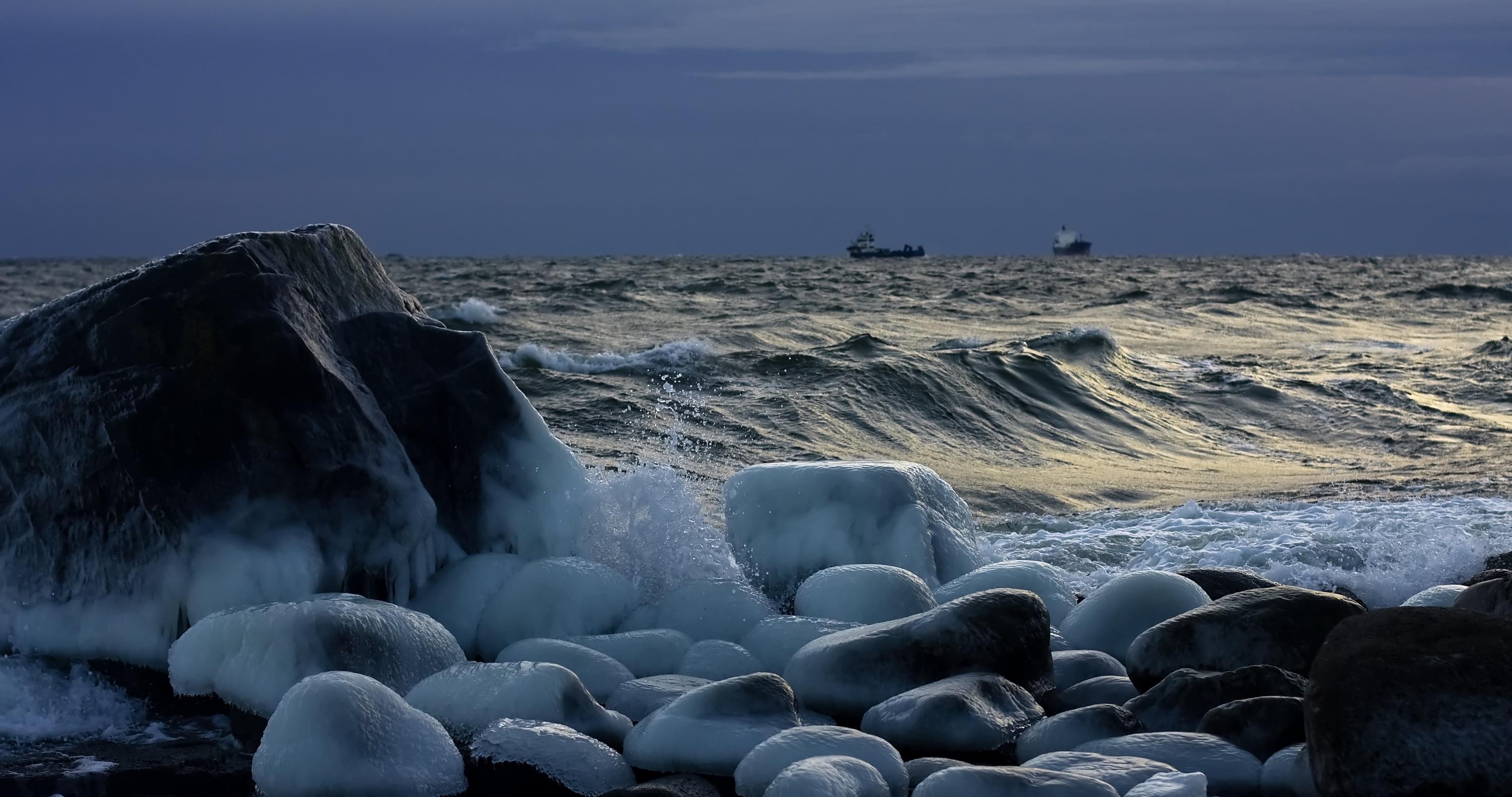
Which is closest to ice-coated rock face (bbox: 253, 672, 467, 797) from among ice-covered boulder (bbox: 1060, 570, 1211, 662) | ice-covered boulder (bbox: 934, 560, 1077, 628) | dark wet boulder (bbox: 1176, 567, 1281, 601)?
ice-covered boulder (bbox: 934, 560, 1077, 628)

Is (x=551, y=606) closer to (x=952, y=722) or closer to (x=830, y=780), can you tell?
(x=952, y=722)

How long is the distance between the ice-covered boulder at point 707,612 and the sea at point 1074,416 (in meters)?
0.52

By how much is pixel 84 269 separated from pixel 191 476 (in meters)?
51.5

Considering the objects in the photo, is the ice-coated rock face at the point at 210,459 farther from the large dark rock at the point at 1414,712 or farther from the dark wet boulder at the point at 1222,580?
the large dark rock at the point at 1414,712

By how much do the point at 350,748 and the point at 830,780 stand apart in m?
1.14

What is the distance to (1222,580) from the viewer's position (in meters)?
4.91

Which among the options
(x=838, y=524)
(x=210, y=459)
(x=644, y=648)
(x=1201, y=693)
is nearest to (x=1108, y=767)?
(x=1201, y=693)

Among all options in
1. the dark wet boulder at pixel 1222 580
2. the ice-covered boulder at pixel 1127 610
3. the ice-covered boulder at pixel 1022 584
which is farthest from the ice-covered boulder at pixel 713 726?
the dark wet boulder at pixel 1222 580

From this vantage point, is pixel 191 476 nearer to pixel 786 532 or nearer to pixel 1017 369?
pixel 786 532

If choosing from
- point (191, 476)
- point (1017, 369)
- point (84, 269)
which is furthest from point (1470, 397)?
point (84, 269)

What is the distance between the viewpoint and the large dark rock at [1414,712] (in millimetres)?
2887

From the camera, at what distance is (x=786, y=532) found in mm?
5207

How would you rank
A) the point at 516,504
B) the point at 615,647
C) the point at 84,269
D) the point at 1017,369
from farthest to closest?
the point at 84,269 < the point at 1017,369 < the point at 516,504 < the point at 615,647

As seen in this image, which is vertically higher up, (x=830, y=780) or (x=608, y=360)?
(x=830, y=780)
